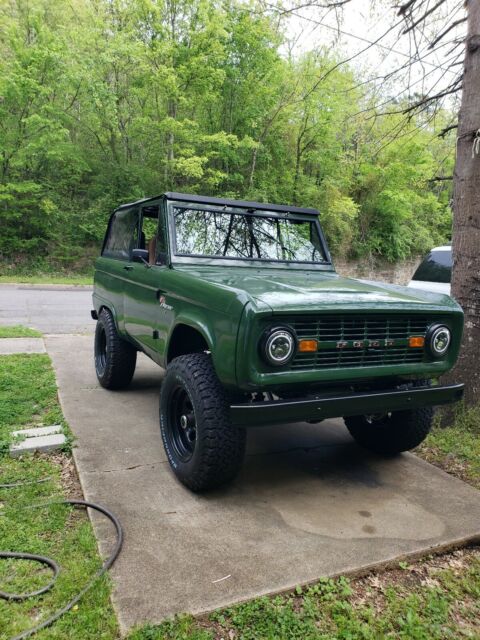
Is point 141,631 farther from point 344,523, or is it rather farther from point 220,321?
point 220,321

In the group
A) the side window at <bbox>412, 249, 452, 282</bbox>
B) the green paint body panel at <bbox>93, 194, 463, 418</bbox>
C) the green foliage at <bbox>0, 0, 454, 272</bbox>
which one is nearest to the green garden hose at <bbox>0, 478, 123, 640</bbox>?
the green paint body panel at <bbox>93, 194, 463, 418</bbox>

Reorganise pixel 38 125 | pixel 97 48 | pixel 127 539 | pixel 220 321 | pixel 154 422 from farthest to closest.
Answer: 1. pixel 97 48
2. pixel 38 125
3. pixel 154 422
4. pixel 220 321
5. pixel 127 539

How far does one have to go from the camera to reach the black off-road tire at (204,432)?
2809mm

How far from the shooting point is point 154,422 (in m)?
4.30

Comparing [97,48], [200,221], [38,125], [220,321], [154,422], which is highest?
[97,48]

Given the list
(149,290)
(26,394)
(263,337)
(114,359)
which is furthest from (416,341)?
(26,394)

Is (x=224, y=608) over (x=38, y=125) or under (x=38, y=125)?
under

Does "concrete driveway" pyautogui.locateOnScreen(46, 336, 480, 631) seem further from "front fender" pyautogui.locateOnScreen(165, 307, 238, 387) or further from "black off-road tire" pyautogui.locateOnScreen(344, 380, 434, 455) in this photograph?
"front fender" pyautogui.locateOnScreen(165, 307, 238, 387)

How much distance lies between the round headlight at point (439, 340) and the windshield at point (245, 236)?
60.5 inches

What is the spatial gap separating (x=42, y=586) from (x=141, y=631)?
56 cm

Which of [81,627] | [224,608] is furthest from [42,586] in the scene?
[224,608]

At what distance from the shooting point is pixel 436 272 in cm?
811

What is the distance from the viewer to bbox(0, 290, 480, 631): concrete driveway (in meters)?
2.24

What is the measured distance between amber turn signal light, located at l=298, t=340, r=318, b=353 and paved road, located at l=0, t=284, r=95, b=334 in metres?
6.97
